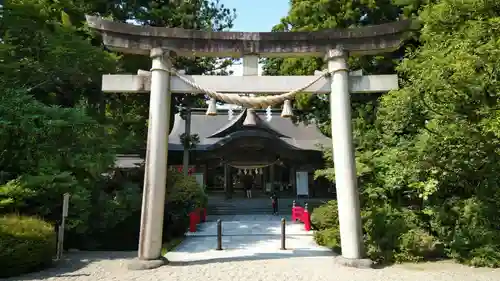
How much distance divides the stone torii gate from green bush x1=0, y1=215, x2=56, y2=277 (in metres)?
2.88

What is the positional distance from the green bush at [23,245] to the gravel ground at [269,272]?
288 mm

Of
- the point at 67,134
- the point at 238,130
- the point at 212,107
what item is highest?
the point at 238,130

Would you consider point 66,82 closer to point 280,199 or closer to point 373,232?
point 373,232

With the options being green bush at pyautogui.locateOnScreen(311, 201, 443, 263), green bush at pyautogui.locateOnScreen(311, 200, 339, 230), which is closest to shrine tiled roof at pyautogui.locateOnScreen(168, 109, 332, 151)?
green bush at pyautogui.locateOnScreen(311, 200, 339, 230)

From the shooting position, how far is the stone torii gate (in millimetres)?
8227

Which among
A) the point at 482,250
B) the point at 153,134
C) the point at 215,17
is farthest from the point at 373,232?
the point at 215,17

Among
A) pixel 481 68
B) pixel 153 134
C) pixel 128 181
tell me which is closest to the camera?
pixel 481 68

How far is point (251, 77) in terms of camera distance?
862 cm

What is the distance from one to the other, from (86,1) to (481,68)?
46.6 feet

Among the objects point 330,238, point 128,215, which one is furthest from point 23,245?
point 330,238

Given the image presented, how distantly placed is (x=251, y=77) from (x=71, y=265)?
658 cm

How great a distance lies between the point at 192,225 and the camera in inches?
577

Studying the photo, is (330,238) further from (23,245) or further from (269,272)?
(23,245)

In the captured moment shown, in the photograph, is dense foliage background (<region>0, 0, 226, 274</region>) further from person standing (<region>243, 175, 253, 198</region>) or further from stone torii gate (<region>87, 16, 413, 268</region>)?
person standing (<region>243, 175, 253, 198</region>)
